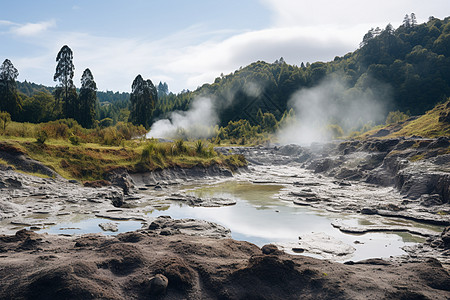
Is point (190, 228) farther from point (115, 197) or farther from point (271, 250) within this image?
point (115, 197)

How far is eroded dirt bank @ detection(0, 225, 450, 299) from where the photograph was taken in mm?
5109

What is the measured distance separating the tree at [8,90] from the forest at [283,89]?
13 cm

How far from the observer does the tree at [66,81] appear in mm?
48438

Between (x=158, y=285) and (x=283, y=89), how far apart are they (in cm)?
12143

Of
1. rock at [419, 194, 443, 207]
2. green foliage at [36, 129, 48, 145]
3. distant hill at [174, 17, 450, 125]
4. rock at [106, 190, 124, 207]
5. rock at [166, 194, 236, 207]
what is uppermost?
distant hill at [174, 17, 450, 125]

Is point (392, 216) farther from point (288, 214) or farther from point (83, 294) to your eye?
point (83, 294)

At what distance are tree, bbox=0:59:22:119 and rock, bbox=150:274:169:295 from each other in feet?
181

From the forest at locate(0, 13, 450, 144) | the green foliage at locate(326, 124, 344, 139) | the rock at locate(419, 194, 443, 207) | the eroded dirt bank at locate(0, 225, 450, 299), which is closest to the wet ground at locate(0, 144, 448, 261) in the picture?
the rock at locate(419, 194, 443, 207)

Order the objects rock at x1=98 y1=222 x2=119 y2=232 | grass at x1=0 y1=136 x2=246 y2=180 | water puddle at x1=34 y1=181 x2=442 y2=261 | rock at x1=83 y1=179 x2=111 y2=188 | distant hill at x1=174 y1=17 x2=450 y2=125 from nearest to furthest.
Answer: water puddle at x1=34 y1=181 x2=442 y2=261
rock at x1=98 y1=222 x2=119 y2=232
rock at x1=83 y1=179 x2=111 y2=188
grass at x1=0 y1=136 x2=246 y2=180
distant hill at x1=174 y1=17 x2=450 y2=125

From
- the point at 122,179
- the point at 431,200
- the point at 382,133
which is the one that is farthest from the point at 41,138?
the point at 382,133

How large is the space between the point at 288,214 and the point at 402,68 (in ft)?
335

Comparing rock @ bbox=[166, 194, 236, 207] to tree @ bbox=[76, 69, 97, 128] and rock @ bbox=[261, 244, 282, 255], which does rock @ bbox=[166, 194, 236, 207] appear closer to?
rock @ bbox=[261, 244, 282, 255]

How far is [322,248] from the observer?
914 cm

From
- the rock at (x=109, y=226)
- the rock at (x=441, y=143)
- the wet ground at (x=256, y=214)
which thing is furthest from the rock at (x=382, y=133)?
the rock at (x=109, y=226)
